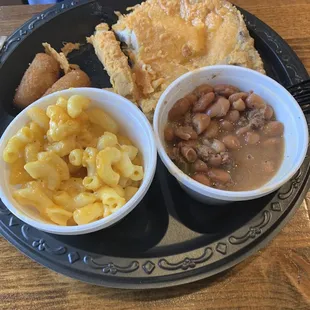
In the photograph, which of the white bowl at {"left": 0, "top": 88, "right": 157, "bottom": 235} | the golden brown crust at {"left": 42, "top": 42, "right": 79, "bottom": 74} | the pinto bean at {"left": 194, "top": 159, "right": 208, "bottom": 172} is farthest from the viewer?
the golden brown crust at {"left": 42, "top": 42, "right": 79, "bottom": 74}

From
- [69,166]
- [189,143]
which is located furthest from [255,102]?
[69,166]

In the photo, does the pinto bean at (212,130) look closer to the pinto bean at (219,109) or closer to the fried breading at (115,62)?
the pinto bean at (219,109)

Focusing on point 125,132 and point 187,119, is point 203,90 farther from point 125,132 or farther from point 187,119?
point 125,132

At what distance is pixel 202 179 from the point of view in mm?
1146

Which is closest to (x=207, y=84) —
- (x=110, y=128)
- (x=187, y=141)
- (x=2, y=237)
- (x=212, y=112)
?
(x=212, y=112)

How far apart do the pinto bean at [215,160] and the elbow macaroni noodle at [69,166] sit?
0.22m

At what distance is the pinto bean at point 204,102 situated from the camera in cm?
126

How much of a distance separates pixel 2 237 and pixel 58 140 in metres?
0.39

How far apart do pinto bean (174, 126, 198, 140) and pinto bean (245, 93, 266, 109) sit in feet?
0.73

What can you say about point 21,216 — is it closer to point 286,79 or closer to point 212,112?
point 212,112

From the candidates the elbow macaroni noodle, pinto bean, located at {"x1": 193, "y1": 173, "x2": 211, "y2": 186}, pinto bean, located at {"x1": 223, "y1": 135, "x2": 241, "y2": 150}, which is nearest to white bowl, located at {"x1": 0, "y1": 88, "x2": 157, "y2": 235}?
the elbow macaroni noodle

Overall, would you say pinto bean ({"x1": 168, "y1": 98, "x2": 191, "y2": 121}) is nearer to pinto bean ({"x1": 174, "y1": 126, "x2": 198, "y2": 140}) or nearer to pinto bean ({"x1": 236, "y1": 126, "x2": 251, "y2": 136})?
pinto bean ({"x1": 174, "y1": 126, "x2": 198, "y2": 140})

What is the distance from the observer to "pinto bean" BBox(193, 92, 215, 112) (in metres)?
1.26

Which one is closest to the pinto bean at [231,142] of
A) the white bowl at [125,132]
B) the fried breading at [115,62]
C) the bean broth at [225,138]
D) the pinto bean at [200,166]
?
the bean broth at [225,138]
